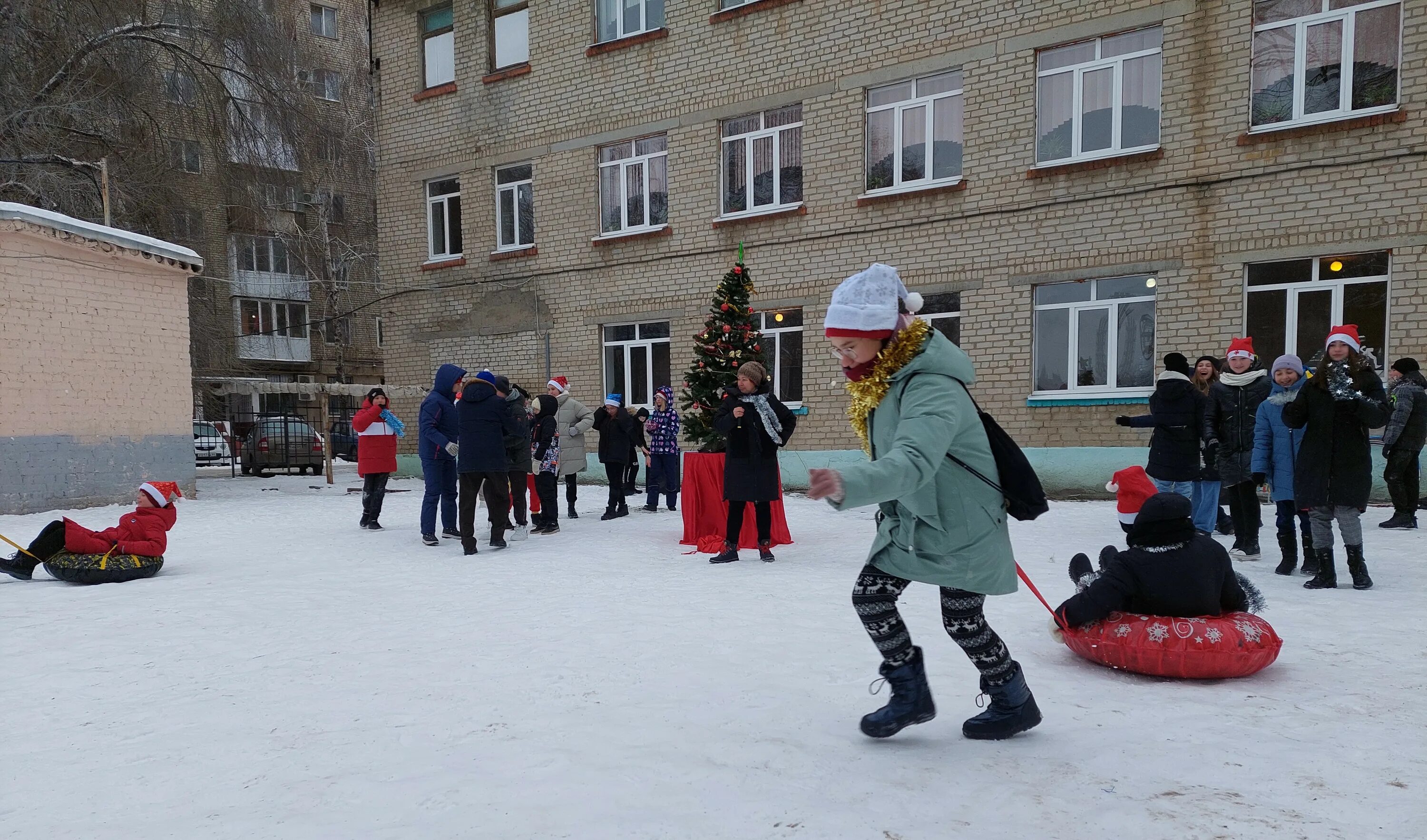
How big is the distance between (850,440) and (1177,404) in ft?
23.6

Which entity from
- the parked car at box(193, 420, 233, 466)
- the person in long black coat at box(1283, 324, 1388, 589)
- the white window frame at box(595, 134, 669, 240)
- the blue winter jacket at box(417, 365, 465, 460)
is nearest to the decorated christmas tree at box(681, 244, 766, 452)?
the blue winter jacket at box(417, 365, 465, 460)

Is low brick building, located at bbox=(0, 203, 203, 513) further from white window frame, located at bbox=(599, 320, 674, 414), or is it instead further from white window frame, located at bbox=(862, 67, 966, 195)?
white window frame, located at bbox=(862, 67, 966, 195)

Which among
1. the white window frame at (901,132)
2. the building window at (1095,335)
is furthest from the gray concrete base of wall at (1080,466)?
the white window frame at (901,132)

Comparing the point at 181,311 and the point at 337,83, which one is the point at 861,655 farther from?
the point at 337,83

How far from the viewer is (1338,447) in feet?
20.4

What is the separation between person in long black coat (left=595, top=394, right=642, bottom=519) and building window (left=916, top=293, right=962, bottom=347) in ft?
16.2

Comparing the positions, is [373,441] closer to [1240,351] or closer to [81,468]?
[81,468]

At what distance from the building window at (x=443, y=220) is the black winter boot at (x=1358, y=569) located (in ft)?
55.9

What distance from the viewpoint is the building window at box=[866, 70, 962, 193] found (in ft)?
45.9

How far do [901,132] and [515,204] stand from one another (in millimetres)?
8166

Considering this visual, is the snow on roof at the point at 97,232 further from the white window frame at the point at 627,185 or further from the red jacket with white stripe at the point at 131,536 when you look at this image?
the red jacket with white stripe at the point at 131,536

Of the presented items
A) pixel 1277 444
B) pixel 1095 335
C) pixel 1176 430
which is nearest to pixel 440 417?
pixel 1176 430

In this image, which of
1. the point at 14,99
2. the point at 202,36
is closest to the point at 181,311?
the point at 14,99

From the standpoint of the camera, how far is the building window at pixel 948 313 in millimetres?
13969
